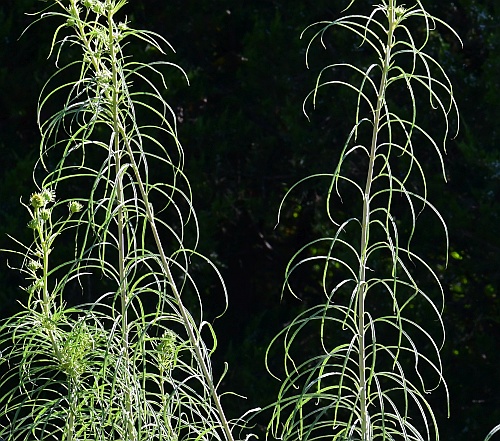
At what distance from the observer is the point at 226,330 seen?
4754mm

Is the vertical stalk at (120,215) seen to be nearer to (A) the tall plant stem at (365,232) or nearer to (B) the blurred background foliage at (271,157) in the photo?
(A) the tall plant stem at (365,232)

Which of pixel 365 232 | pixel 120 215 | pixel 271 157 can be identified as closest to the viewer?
pixel 365 232

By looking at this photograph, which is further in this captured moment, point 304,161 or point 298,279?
point 298,279

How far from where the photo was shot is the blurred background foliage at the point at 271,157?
4230 millimetres

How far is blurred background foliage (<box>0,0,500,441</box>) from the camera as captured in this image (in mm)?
4230

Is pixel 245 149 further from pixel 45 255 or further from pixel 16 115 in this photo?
pixel 45 255

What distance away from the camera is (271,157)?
4.81m

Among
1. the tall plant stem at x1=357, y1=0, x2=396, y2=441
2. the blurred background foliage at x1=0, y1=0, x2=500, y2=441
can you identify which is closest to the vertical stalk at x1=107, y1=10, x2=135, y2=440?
the tall plant stem at x1=357, y1=0, x2=396, y2=441

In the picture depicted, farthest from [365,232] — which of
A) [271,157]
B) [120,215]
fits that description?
[271,157]

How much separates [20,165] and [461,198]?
2074mm

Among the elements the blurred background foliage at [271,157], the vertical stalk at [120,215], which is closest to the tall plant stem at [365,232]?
the vertical stalk at [120,215]

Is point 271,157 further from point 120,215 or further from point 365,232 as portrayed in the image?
→ point 365,232

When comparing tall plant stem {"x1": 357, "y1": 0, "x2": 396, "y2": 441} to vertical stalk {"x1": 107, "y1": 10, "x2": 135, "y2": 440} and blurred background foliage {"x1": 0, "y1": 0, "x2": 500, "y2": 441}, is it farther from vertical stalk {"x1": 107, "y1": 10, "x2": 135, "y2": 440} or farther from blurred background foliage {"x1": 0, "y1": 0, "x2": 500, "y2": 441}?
blurred background foliage {"x1": 0, "y1": 0, "x2": 500, "y2": 441}

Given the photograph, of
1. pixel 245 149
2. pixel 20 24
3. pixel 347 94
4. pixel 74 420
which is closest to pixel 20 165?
pixel 20 24
